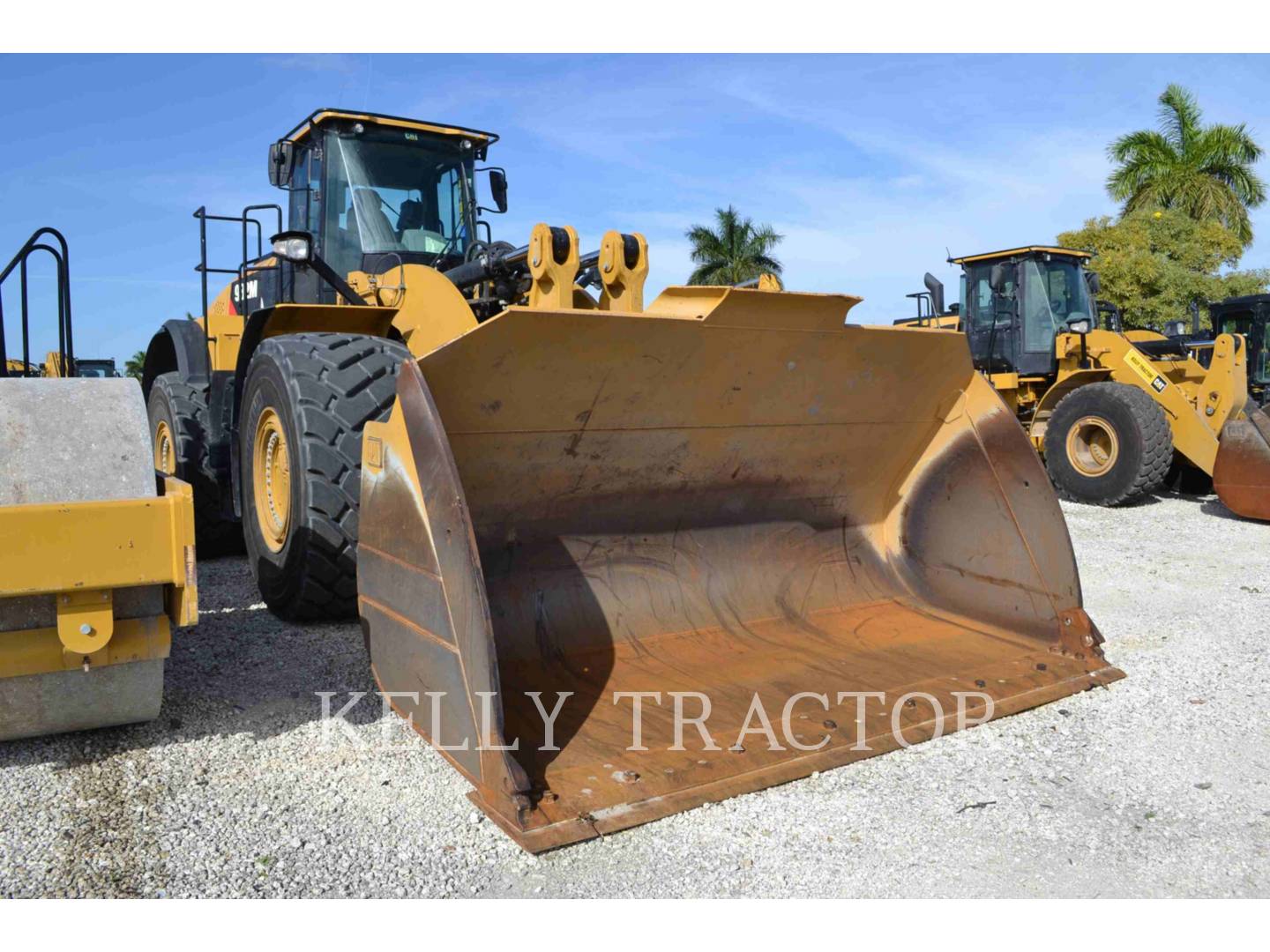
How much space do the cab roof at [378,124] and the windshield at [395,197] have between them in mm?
49

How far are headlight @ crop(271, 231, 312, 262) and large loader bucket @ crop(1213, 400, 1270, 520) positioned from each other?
7667mm

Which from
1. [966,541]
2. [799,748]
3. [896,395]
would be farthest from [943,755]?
[896,395]

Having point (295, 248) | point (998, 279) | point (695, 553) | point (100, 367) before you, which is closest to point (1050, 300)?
point (998, 279)

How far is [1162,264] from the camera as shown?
24.5 meters

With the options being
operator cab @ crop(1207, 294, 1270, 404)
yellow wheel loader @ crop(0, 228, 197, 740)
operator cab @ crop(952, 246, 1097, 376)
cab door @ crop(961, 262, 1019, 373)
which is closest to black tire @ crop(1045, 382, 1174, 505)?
operator cab @ crop(952, 246, 1097, 376)

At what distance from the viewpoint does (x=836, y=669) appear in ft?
12.2

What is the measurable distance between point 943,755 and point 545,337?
5.96ft

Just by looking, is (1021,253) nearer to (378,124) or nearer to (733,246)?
(378,124)

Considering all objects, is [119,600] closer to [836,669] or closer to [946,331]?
[836,669]

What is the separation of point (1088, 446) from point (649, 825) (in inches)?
349

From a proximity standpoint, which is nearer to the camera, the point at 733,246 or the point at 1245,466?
the point at 1245,466

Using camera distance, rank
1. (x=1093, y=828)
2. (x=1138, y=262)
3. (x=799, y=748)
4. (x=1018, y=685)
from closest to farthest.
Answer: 1. (x=1093, y=828)
2. (x=799, y=748)
3. (x=1018, y=685)
4. (x=1138, y=262)

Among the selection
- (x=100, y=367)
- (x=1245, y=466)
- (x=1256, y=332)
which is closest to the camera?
(x=1245, y=466)

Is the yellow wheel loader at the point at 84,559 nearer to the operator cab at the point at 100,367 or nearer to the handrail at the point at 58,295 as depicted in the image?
the handrail at the point at 58,295
